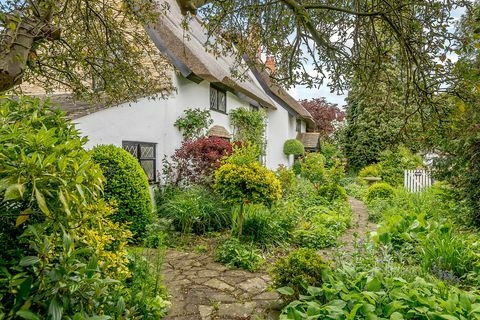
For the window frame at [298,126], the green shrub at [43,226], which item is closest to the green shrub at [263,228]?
the green shrub at [43,226]

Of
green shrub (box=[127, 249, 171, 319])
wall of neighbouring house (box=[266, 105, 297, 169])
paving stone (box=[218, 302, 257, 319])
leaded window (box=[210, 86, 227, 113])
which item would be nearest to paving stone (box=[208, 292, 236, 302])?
paving stone (box=[218, 302, 257, 319])

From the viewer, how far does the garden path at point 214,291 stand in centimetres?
343

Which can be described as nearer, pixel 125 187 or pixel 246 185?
pixel 246 185

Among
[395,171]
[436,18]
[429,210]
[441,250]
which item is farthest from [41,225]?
[395,171]

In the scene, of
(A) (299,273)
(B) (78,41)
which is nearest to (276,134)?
(B) (78,41)

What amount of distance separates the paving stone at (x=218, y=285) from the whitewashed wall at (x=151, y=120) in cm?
337

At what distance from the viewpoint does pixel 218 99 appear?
11.2 meters

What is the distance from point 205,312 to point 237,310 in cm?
34

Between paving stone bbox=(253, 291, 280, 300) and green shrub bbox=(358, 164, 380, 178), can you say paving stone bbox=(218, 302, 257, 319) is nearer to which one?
paving stone bbox=(253, 291, 280, 300)

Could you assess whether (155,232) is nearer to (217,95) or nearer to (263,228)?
(263,228)

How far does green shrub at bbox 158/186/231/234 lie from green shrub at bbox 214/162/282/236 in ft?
3.56

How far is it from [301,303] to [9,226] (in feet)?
7.71

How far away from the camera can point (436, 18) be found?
3398mm

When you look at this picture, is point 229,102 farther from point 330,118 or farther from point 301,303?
point 330,118
